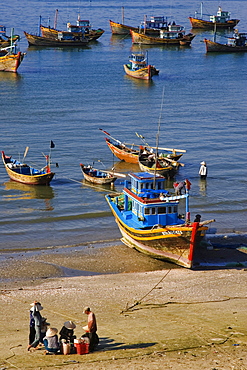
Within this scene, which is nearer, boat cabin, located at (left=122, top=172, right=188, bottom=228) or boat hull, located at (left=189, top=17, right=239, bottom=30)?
boat cabin, located at (left=122, top=172, right=188, bottom=228)

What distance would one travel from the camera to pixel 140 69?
266 feet

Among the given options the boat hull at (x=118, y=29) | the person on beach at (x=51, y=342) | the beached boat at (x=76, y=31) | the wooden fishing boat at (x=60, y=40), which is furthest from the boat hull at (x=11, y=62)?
the person on beach at (x=51, y=342)

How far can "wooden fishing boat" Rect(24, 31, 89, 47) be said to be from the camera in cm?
11150

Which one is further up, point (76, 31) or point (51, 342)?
point (76, 31)

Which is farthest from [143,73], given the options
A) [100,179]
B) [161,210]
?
[161,210]

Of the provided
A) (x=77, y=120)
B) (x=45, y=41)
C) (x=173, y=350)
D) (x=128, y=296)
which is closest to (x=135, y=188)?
(x=128, y=296)

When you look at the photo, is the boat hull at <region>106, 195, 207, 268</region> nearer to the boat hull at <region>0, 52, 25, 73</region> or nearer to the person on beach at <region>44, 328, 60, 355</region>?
the person on beach at <region>44, 328, 60, 355</region>

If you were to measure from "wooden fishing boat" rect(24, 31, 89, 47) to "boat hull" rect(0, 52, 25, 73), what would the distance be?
26253 millimetres

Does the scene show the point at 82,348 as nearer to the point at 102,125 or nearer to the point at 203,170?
the point at 203,170

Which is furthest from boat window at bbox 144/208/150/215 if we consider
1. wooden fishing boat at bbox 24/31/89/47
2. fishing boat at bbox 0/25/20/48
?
wooden fishing boat at bbox 24/31/89/47

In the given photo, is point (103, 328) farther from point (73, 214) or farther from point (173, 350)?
point (73, 214)

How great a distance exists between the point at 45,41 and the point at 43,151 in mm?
67925

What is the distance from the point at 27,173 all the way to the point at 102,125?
671 inches

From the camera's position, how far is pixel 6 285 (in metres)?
23.8
